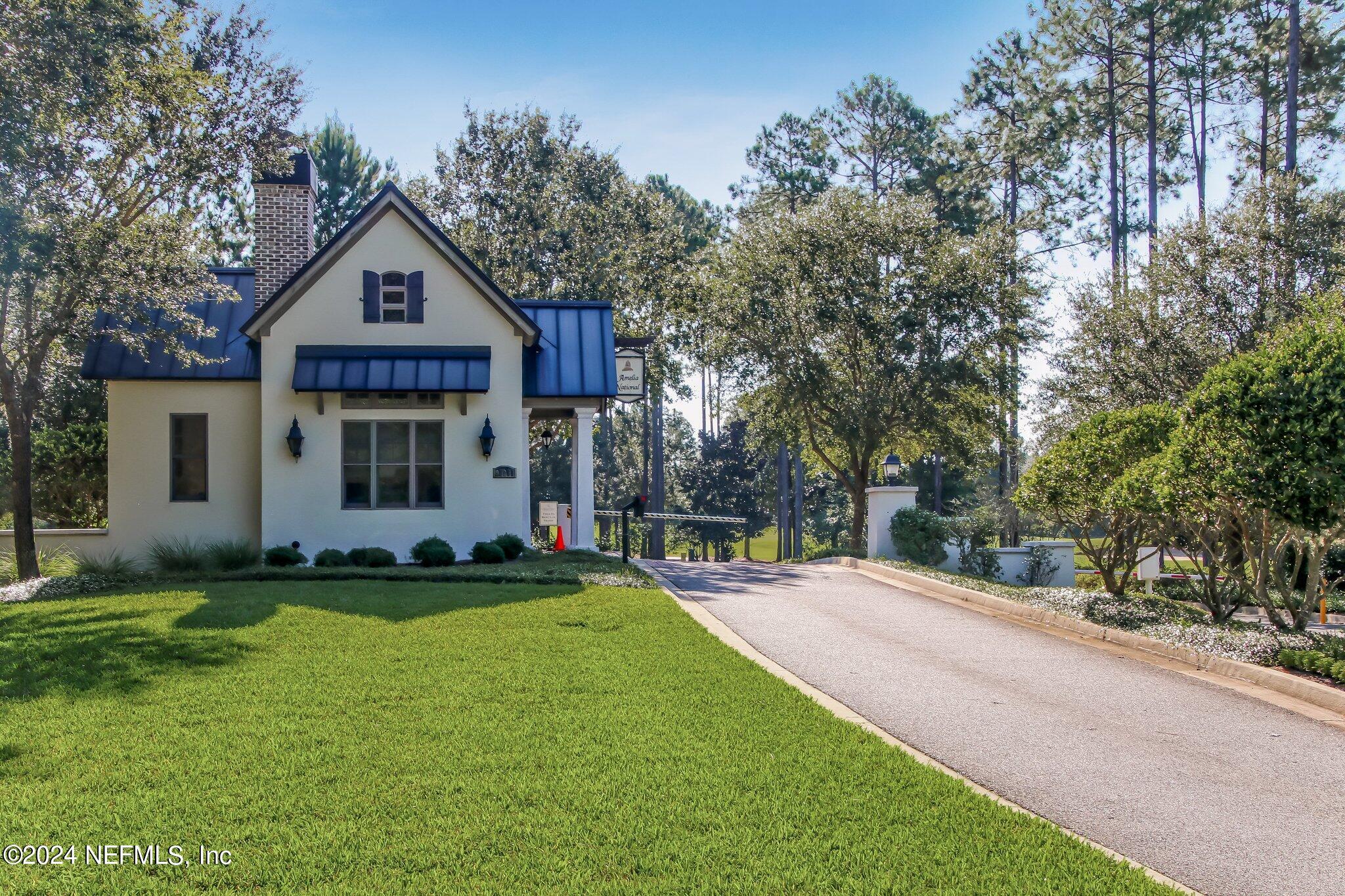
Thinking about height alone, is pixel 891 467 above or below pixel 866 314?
below

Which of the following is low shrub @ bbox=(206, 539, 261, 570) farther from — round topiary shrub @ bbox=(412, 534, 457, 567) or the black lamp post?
the black lamp post

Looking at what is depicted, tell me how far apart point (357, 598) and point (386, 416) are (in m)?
6.65

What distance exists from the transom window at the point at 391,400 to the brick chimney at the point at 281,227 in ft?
9.93

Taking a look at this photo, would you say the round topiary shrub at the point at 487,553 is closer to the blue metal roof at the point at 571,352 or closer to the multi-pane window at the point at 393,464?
the multi-pane window at the point at 393,464

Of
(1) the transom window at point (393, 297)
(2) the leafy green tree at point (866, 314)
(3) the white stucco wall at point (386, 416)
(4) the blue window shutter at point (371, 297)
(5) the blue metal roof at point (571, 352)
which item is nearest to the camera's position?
(3) the white stucco wall at point (386, 416)

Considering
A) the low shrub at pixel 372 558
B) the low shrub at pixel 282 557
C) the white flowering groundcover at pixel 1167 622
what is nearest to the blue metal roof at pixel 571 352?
the low shrub at pixel 372 558

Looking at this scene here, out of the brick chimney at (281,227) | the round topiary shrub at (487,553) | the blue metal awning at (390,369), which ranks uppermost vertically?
the brick chimney at (281,227)

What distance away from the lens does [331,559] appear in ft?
60.0

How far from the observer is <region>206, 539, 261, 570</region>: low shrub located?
17703mm

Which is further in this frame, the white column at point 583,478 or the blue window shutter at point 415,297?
the white column at point 583,478

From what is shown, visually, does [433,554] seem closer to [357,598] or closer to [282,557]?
[282,557]

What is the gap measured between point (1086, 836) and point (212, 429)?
1809 centimetres

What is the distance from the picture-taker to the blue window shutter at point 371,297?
19.5 metres

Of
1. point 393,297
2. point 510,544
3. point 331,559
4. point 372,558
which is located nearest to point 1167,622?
point 510,544
